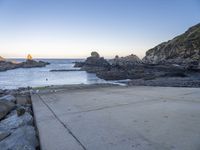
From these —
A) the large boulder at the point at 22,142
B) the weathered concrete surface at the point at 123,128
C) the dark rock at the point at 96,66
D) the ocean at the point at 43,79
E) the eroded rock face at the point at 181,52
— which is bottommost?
the ocean at the point at 43,79

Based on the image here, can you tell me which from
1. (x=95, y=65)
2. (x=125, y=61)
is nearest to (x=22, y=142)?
(x=95, y=65)

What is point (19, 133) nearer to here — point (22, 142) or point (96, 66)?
point (22, 142)

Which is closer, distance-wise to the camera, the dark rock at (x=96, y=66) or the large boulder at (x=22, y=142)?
the large boulder at (x=22, y=142)

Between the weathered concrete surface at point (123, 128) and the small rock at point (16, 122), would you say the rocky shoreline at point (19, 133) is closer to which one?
the small rock at point (16, 122)

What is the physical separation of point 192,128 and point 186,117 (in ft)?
1.89

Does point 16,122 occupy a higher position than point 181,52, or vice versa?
point 181,52

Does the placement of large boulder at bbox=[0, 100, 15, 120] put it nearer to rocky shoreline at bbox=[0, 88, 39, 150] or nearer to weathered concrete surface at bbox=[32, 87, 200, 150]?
rocky shoreline at bbox=[0, 88, 39, 150]

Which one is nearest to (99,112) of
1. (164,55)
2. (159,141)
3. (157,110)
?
(157,110)

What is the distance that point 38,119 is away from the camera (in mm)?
3711

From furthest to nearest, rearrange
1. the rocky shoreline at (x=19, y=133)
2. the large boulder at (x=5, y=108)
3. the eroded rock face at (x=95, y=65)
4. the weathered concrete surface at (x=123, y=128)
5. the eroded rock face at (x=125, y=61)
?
1. the eroded rock face at (x=125, y=61)
2. the eroded rock face at (x=95, y=65)
3. the large boulder at (x=5, y=108)
4. the rocky shoreline at (x=19, y=133)
5. the weathered concrete surface at (x=123, y=128)

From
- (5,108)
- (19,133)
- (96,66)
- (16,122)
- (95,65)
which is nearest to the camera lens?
(19,133)

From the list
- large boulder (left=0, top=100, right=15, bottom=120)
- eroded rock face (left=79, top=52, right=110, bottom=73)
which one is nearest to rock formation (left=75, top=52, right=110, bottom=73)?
eroded rock face (left=79, top=52, right=110, bottom=73)

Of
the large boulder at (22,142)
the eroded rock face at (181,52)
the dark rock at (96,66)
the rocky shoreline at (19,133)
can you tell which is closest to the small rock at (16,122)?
the rocky shoreline at (19,133)

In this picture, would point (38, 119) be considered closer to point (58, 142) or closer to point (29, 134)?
point (29, 134)
